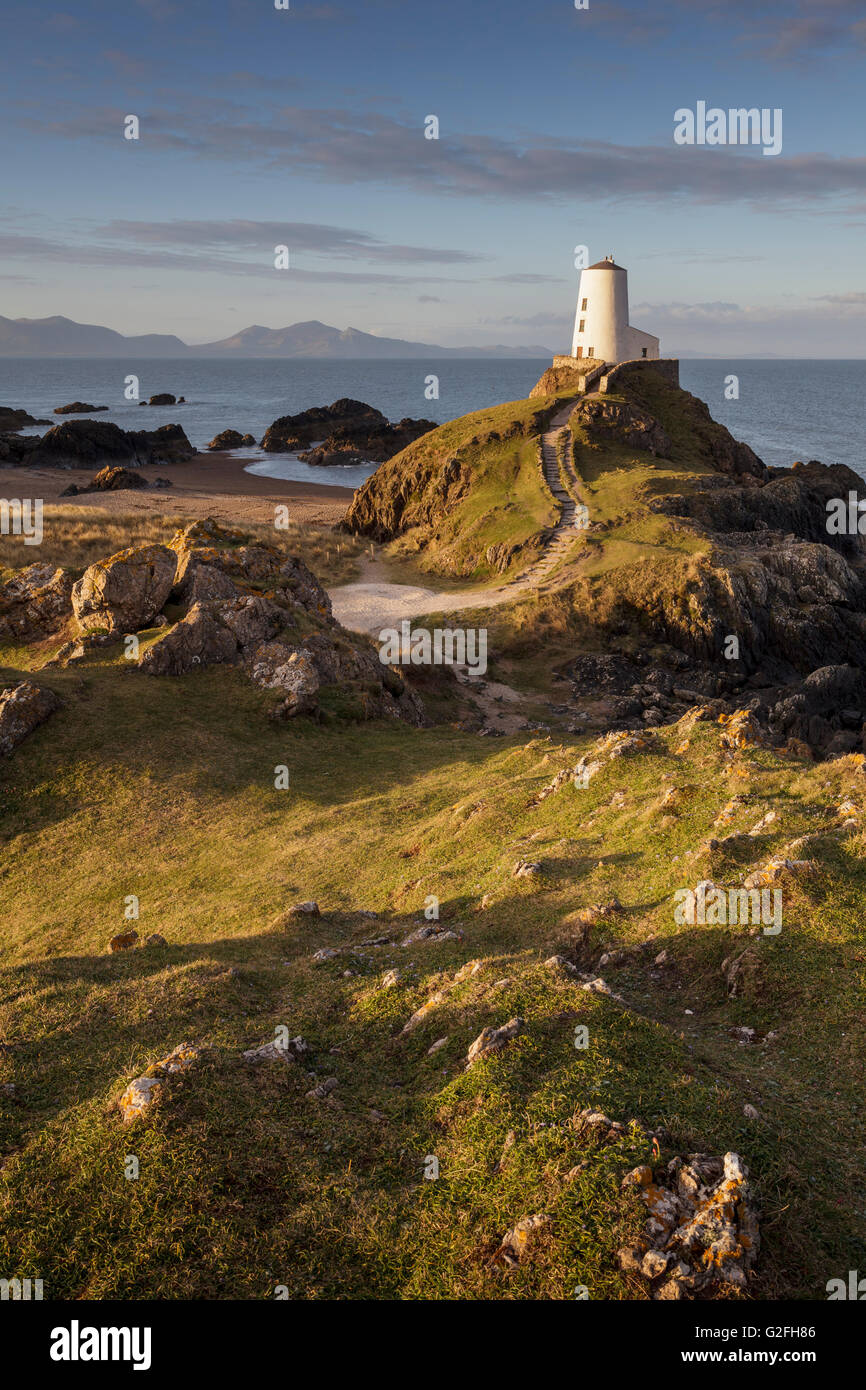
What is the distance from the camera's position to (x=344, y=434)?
13588 cm

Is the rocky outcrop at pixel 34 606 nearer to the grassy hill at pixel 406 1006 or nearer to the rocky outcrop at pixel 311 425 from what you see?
the grassy hill at pixel 406 1006

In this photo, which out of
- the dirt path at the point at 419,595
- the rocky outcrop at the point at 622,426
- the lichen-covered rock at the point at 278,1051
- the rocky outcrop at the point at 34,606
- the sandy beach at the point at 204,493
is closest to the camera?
the lichen-covered rock at the point at 278,1051

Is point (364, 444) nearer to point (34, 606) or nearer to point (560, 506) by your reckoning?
point (560, 506)

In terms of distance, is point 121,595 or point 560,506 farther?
point 560,506

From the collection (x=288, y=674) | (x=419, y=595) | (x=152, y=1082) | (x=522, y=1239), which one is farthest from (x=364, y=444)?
(x=522, y=1239)

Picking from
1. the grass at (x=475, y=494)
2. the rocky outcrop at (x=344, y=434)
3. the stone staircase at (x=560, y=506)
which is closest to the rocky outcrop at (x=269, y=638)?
the stone staircase at (x=560, y=506)

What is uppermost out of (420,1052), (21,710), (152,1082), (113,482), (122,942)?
(113,482)

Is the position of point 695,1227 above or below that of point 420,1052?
above

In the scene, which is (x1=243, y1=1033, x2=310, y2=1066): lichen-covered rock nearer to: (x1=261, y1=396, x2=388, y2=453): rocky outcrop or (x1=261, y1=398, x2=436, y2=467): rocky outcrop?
(x1=261, y1=398, x2=436, y2=467): rocky outcrop

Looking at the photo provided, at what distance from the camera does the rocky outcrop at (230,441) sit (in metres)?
143

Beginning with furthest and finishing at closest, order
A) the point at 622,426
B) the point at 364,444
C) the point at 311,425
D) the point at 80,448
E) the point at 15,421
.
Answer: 1. the point at 15,421
2. the point at 311,425
3. the point at 364,444
4. the point at 80,448
5. the point at 622,426

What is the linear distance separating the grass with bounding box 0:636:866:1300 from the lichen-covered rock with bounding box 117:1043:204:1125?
0.60 ft

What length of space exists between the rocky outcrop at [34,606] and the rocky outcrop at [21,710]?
8.49 metres

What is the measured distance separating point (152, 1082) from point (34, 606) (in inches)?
1189
